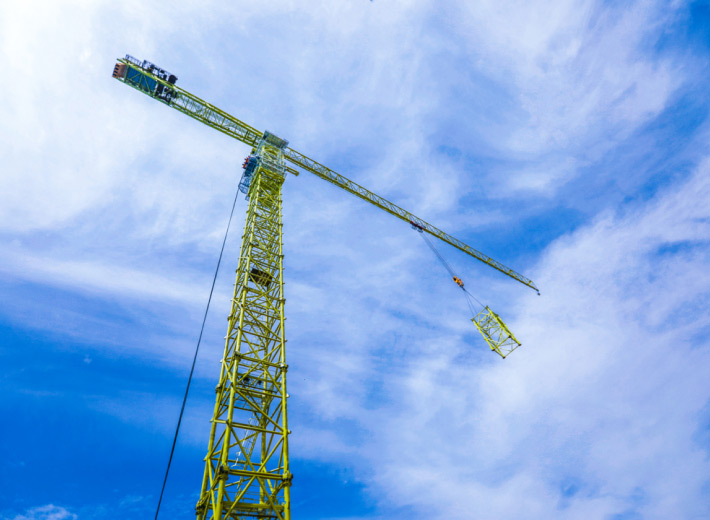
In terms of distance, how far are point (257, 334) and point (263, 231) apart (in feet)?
25.8

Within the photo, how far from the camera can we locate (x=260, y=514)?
1400 centimetres

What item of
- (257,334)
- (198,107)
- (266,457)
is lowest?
(266,457)

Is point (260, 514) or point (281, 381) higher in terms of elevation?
point (281, 381)

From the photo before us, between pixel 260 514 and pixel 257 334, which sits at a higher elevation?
pixel 257 334

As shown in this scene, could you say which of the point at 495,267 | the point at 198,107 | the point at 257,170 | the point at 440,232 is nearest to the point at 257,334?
the point at 257,170

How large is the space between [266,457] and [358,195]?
31780 mm

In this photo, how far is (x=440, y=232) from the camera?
2012 inches

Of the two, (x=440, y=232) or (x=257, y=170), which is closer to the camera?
(x=257, y=170)

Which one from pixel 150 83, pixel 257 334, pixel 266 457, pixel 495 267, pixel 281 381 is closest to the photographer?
pixel 266 457

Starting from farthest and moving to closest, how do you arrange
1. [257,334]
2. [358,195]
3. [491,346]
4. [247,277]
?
[358,195]
[491,346]
[247,277]
[257,334]

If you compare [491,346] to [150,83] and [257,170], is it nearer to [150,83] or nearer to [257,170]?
[257,170]

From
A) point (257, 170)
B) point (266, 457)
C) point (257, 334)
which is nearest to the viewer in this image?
point (266, 457)

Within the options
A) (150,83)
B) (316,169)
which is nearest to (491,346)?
(316,169)

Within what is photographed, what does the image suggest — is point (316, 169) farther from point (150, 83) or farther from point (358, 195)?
point (150, 83)
